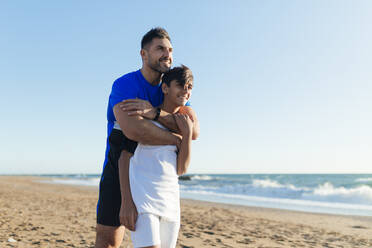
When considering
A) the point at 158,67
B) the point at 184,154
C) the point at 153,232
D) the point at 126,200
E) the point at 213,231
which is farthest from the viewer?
the point at 213,231

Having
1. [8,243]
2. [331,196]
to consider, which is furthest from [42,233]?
[331,196]

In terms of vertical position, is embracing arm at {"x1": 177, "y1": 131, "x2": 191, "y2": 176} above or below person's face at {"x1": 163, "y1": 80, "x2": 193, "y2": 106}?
below

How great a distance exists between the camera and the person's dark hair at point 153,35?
Answer: 224cm

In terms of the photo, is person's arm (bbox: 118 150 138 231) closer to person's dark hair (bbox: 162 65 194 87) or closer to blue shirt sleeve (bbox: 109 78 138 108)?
blue shirt sleeve (bbox: 109 78 138 108)

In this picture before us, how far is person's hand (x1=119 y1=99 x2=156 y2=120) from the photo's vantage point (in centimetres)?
199

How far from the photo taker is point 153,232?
182 centimetres

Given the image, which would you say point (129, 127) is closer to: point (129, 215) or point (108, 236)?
point (129, 215)

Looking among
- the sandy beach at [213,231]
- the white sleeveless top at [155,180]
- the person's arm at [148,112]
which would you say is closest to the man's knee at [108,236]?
the white sleeveless top at [155,180]

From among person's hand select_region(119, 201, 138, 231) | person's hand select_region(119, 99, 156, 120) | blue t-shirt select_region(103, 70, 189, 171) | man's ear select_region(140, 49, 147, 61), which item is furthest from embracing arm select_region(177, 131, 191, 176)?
man's ear select_region(140, 49, 147, 61)

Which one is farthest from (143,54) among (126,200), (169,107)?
(126,200)

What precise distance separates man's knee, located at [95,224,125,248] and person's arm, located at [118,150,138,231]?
48 centimetres

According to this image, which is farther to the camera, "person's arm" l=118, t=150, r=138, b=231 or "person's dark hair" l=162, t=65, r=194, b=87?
"person's dark hair" l=162, t=65, r=194, b=87

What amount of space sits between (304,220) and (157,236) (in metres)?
8.39

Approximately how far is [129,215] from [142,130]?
1.68 feet
